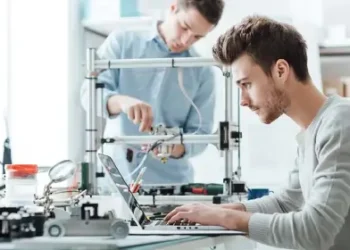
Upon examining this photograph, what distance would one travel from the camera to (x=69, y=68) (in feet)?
10.8

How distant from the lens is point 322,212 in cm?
150

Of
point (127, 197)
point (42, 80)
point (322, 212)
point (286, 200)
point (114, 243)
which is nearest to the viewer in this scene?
point (114, 243)

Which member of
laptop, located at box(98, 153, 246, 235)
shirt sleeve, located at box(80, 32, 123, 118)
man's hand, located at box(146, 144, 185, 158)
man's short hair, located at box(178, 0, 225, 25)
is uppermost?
man's short hair, located at box(178, 0, 225, 25)

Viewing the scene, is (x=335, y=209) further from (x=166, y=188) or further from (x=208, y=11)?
(x=208, y=11)

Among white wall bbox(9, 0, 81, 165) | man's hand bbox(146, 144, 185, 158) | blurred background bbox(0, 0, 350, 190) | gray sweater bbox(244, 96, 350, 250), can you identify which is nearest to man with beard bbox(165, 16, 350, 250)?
gray sweater bbox(244, 96, 350, 250)

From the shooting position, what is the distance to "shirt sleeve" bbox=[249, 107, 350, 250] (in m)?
1.50

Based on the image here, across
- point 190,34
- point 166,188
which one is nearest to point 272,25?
point 166,188

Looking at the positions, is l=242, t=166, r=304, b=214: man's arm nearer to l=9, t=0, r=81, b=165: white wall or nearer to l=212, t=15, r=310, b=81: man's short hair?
l=212, t=15, r=310, b=81: man's short hair

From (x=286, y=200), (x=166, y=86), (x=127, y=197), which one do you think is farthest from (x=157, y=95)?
(x=127, y=197)

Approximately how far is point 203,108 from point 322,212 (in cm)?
136

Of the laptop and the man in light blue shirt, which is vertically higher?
the man in light blue shirt

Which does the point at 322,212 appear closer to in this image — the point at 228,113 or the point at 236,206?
the point at 236,206

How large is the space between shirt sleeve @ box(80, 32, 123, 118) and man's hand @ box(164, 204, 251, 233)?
1.04m

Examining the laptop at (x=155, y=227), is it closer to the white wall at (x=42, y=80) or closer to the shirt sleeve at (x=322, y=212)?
the shirt sleeve at (x=322, y=212)
